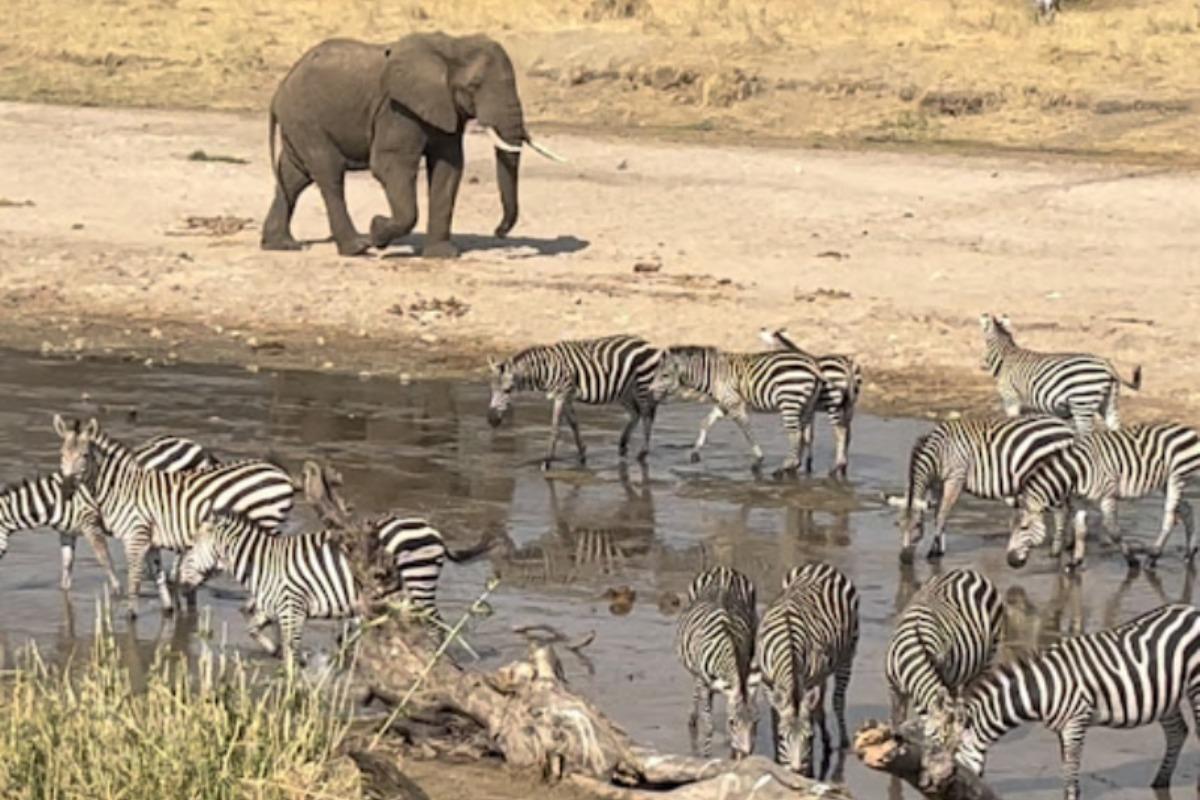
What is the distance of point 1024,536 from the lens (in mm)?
14266

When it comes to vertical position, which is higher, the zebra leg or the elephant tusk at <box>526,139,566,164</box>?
the elephant tusk at <box>526,139,566,164</box>

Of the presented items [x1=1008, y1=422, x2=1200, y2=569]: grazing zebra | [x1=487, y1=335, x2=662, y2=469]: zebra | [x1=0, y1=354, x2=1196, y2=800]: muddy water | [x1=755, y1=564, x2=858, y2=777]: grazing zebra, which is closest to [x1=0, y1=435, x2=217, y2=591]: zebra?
[x1=0, y1=354, x2=1196, y2=800]: muddy water

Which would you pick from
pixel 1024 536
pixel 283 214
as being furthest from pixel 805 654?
pixel 283 214

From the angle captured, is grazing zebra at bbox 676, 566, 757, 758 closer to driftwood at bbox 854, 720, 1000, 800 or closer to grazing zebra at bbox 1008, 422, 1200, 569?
driftwood at bbox 854, 720, 1000, 800

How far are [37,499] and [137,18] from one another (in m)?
29.2

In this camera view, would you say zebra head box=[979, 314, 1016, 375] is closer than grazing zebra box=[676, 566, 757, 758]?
No

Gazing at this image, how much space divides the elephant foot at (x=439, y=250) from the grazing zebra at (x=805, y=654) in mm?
12489

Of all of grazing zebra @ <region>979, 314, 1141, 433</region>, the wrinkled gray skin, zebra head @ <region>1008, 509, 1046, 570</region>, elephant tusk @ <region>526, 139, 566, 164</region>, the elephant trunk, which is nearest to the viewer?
zebra head @ <region>1008, 509, 1046, 570</region>

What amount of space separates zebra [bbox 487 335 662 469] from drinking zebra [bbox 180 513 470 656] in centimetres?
464

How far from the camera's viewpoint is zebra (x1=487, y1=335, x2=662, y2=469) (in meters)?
17.3

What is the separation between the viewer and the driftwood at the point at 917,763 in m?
8.63

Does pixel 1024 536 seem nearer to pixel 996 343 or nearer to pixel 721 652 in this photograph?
pixel 996 343

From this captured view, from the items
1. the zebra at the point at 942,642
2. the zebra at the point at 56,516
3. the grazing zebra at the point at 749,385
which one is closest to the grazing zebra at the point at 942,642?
the zebra at the point at 942,642

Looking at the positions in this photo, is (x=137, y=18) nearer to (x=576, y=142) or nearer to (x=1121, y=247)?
(x=576, y=142)
